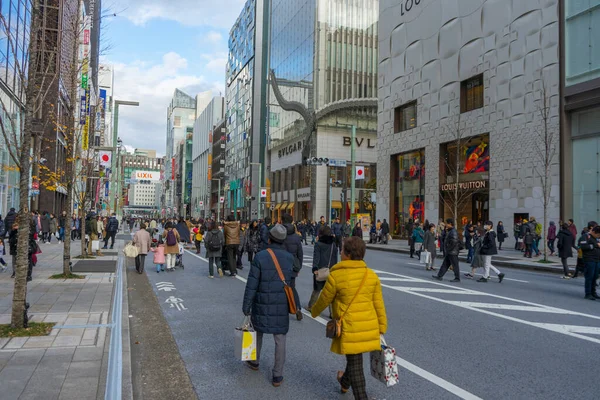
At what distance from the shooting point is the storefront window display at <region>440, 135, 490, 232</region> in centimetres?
2994

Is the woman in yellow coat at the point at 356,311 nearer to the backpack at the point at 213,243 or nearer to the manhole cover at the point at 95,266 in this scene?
the backpack at the point at 213,243

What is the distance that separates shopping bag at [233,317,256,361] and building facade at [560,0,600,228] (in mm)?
22333

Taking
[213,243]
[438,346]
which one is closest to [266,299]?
[438,346]

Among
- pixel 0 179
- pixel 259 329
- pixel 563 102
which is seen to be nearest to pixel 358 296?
pixel 259 329

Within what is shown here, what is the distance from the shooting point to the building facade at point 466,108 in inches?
1017

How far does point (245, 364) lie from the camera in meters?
5.73

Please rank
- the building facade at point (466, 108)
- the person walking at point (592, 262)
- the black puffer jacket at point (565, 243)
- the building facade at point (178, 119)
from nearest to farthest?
the person walking at point (592, 262) → the black puffer jacket at point (565, 243) → the building facade at point (466, 108) → the building facade at point (178, 119)

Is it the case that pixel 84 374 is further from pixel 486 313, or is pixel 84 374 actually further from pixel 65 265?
pixel 65 265

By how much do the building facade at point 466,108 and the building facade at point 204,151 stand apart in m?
82.4

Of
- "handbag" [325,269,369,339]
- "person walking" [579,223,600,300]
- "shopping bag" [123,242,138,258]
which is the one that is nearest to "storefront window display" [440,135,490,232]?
"person walking" [579,223,600,300]

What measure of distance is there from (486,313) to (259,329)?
5.56 meters

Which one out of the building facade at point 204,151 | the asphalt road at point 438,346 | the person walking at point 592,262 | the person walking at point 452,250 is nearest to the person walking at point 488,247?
the person walking at point 452,250

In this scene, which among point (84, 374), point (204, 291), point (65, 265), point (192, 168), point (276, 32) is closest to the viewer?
point (84, 374)

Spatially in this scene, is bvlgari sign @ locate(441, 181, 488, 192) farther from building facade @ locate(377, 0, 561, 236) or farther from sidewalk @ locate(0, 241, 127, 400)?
Result: sidewalk @ locate(0, 241, 127, 400)
